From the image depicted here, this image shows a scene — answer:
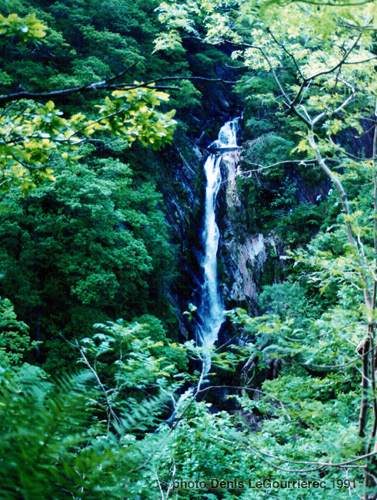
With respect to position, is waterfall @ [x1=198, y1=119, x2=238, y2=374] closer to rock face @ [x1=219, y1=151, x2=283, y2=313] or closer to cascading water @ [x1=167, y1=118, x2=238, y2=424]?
cascading water @ [x1=167, y1=118, x2=238, y2=424]

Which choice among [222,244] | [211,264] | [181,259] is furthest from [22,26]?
[222,244]

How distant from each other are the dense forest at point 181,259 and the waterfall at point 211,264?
17 centimetres

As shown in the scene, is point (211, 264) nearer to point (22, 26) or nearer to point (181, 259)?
point (181, 259)

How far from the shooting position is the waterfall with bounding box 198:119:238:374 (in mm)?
13602

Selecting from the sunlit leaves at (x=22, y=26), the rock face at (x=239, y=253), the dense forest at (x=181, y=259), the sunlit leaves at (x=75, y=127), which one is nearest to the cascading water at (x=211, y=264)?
the dense forest at (x=181, y=259)

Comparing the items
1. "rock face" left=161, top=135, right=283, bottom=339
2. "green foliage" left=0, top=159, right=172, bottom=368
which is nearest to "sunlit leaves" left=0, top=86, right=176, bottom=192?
"green foliage" left=0, top=159, right=172, bottom=368

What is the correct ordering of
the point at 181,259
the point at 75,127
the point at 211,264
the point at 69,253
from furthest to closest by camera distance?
the point at 211,264 < the point at 181,259 < the point at 69,253 < the point at 75,127

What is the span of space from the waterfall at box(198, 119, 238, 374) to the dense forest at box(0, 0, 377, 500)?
0.17 meters

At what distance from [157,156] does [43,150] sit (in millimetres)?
12916

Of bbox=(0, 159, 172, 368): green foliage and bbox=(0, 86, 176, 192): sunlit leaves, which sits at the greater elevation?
bbox=(0, 159, 172, 368): green foliage

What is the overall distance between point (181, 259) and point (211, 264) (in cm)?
143

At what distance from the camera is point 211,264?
14.8 metres

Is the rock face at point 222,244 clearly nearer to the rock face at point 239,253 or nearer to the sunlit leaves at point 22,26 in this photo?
the rock face at point 239,253

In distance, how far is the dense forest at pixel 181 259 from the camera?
1.85 metres
